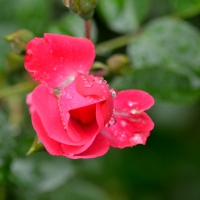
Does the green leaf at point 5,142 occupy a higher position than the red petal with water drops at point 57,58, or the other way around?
the red petal with water drops at point 57,58

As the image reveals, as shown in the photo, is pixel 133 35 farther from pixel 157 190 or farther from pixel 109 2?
pixel 157 190

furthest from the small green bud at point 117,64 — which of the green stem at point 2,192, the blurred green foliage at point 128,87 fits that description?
the green stem at point 2,192

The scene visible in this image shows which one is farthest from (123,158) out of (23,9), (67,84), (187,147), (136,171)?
(67,84)

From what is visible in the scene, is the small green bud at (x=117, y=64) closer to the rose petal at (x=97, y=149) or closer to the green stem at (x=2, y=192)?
the rose petal at (x=97, y=149)

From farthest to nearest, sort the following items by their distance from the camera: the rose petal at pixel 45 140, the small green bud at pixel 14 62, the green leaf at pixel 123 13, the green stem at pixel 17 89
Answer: the green leaf at pixel 123 13 → the green stem at pixel 17 89 → the small green bud at pixel 14 62 → the rose petal at pixel 45 140

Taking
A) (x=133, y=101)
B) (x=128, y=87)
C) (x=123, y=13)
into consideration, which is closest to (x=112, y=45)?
(x=123, y=13)
